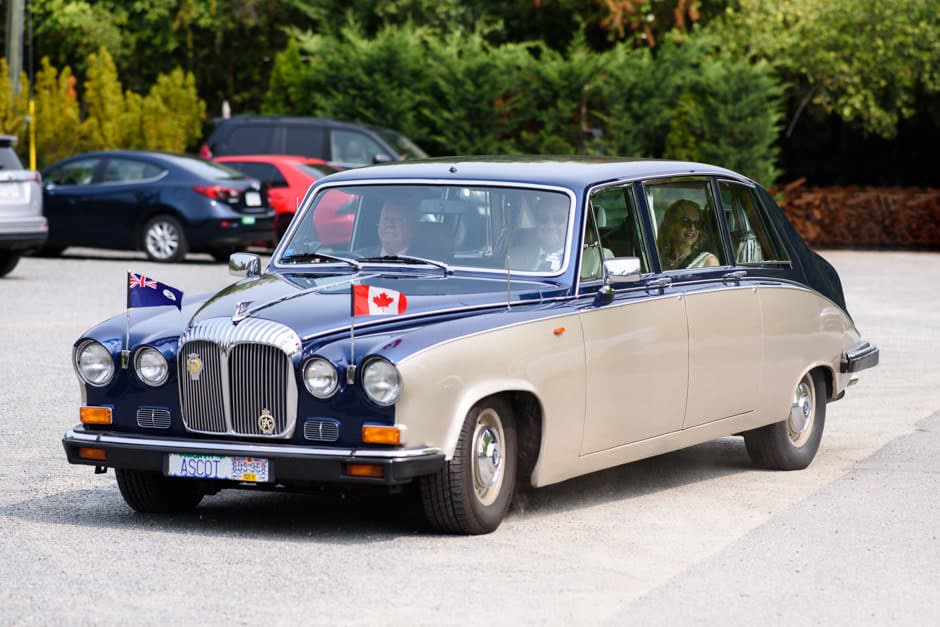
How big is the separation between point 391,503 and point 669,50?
84.3 ft

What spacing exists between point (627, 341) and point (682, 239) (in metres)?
1.02

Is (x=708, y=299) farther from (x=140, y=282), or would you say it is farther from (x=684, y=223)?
(x=140, y=282)

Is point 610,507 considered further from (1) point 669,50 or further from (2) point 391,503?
(1) point 669,50

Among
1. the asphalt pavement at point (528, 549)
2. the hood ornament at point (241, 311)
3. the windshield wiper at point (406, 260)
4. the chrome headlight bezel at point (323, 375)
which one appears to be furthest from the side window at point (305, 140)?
the chrome headlight bezel at point (323, 375)

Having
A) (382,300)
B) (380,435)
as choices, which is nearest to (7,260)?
(382,300)

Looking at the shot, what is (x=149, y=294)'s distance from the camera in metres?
7.80

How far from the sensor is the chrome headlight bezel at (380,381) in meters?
6.88

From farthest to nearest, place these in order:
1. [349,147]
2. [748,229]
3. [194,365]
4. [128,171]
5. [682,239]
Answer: [349,147]
[128,171]
[748,229]
[682,239]
[194,365]

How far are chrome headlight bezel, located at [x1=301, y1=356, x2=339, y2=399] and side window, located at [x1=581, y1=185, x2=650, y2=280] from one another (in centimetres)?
156

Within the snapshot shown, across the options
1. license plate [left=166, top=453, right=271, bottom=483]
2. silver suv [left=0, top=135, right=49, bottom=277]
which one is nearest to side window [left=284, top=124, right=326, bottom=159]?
silver suv [left=0, top=135, right=49, bottom=277]

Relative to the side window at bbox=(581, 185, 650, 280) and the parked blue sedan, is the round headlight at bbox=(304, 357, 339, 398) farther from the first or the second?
the parked blue sedan

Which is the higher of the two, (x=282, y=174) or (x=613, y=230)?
(x=613, y=230)

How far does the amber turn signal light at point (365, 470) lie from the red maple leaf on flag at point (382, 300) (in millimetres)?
679

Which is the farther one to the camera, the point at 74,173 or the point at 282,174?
the point at 282,174
